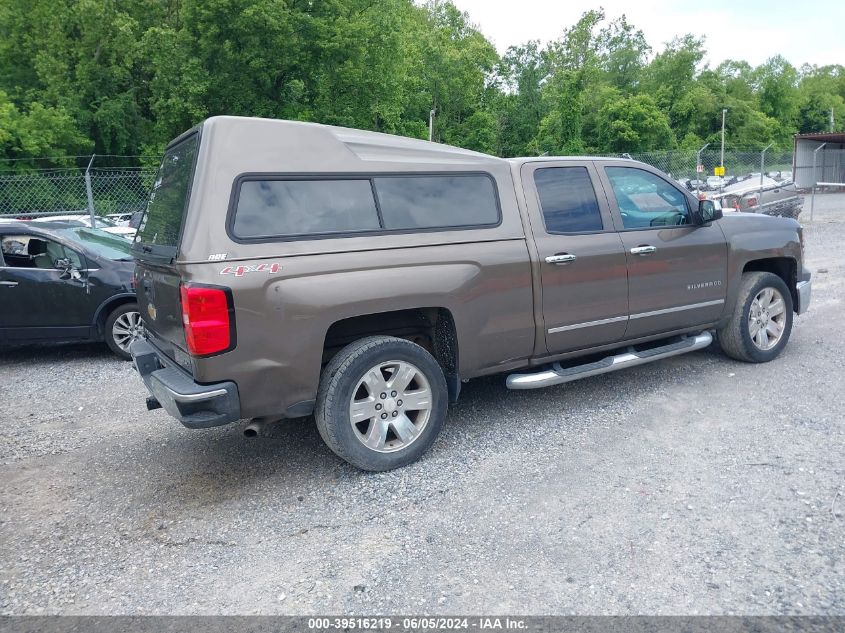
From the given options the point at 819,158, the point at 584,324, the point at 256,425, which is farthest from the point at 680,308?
the point at 819,158

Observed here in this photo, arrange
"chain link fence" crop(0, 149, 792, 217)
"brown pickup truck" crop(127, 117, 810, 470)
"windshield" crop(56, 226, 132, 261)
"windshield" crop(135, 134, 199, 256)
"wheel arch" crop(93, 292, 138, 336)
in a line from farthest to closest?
"chain link fence" crop(0, 149, 792, 217)
"windshield" crop(56, 226, 132, 261)
"wheel arch" crop(93, 292, 138, 336)
"windshield" crop(135, 134, 199, 256)
"brown pickup truck" crop(127, 117, 810, 470)

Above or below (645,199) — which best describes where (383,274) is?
below

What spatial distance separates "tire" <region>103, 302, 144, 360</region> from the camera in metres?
7.15

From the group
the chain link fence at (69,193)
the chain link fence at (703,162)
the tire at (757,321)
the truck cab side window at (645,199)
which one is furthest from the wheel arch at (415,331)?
the chain link fence at (703,162)

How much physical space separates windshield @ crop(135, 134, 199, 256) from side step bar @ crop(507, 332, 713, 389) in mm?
2425

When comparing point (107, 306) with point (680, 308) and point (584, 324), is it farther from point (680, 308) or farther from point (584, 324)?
point (680, 308)

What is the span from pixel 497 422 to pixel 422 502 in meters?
1.34

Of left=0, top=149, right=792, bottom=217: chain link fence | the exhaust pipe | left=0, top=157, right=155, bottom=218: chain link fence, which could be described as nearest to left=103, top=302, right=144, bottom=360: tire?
the exhaust pipe

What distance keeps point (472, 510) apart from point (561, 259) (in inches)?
75.6

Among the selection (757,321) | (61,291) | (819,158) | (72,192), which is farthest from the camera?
(819,158)

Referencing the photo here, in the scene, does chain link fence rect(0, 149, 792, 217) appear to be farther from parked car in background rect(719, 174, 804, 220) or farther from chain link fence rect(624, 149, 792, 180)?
chain link fence rect(624, 149, 792, 180)

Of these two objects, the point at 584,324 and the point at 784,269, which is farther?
the point at 784,269

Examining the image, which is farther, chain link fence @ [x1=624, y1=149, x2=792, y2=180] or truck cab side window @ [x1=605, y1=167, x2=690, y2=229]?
chain link fence @ [x1=624, y1=149, x2=792, y2=180]

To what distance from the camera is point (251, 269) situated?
3549 millimetres
